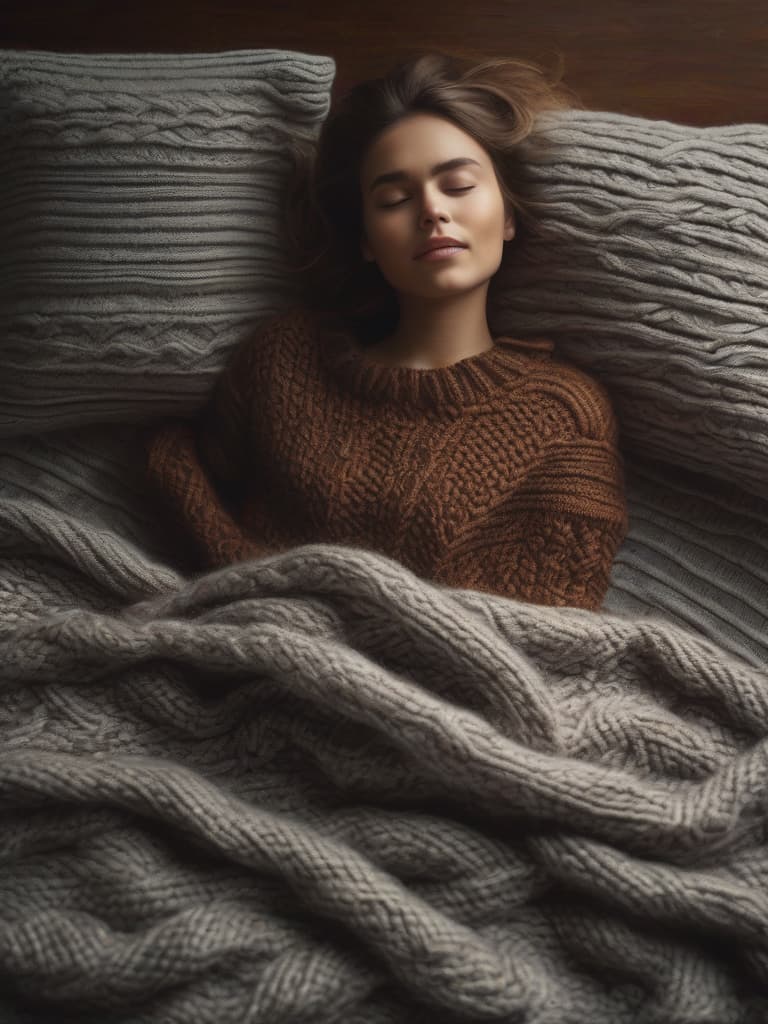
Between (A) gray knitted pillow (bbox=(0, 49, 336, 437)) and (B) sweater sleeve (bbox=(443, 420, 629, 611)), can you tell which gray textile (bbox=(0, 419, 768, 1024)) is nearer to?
(B) sweater sleeve (bbox=(443, 420, 629, 611))

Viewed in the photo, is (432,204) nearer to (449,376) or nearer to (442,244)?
(442,244)

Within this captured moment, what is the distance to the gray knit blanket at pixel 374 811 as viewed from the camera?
75 cm

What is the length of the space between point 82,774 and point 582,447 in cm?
55

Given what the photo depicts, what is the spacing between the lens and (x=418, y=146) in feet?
Result: 2.99

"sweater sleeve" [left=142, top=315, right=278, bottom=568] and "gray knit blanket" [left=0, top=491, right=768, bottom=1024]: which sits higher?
"sweater sleeve" [left=142, top=315, right=278, bottom=568]

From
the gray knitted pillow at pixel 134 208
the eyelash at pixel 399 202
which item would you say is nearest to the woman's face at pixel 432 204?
the eyelash at pixel 399 202

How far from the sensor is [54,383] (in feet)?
3.28

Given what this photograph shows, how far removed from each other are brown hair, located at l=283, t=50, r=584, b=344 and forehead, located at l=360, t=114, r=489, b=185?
14mm

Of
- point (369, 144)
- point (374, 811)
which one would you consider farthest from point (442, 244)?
point (374, 811)

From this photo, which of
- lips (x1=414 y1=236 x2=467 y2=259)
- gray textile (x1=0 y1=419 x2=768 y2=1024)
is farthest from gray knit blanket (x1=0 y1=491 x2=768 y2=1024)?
lips (x1=414 y1=236 x2=467 y2=259)

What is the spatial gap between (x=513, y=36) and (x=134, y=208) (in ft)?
1.62

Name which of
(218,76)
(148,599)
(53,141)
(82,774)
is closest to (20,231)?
(53,141)

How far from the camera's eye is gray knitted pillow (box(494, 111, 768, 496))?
0.91 meters

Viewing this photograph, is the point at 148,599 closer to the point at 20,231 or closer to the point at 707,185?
the point at 20,231
